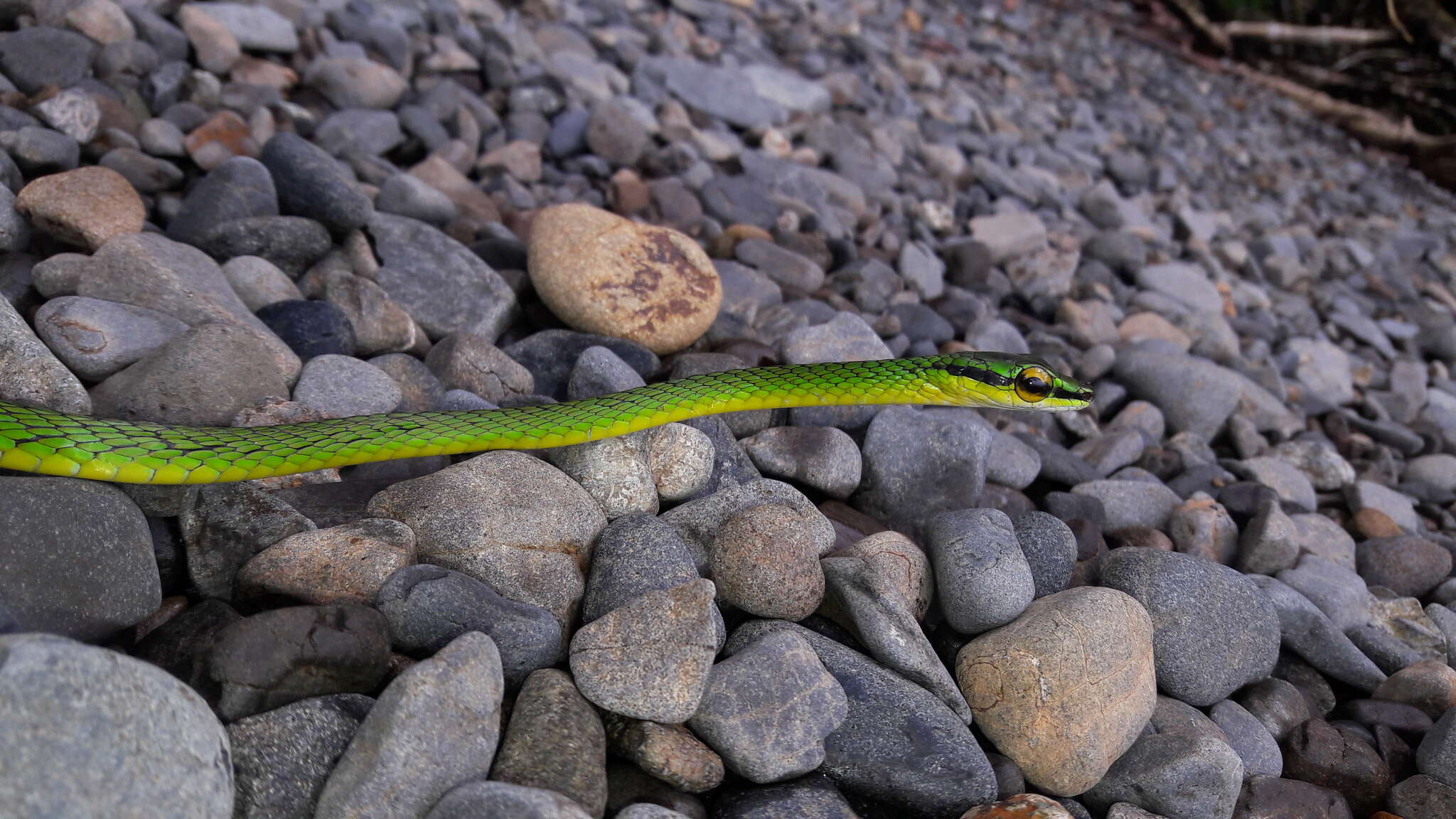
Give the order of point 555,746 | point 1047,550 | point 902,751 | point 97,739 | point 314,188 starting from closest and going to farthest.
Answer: point 97,739, point 555,746, point 902,751, point 1047,550, point 314,188

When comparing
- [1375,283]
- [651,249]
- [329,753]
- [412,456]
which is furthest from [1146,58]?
[329,753]

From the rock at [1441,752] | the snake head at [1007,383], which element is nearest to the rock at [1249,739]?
the rock at [1441,752]

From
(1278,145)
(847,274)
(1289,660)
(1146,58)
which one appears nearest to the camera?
(1289,660)

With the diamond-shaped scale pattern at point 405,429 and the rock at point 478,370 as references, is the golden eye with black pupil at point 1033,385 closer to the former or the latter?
the diamond-shaped scale pattern at point 405,429

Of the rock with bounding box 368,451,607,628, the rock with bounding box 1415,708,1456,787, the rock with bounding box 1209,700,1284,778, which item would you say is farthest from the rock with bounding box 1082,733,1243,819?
the rock with bounding box 368,451,607,628

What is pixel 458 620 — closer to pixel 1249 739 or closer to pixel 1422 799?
pixel 1249 739

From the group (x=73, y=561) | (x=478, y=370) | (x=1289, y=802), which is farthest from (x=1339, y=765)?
(x=73, y=561)

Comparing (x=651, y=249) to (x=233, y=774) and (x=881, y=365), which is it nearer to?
(x=881, y=365)
